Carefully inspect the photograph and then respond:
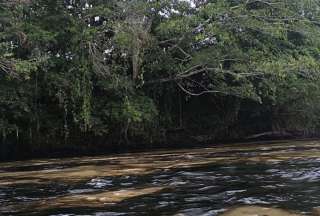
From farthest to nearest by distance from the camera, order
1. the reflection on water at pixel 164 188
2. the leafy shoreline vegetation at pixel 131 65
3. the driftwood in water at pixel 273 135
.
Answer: the driftwood in water at pixel 273 135 → the leafy shoreline vegetation at pixel 131 65 → the reflection on water at pixel 164 188

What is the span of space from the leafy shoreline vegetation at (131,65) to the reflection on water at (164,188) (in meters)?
4.52

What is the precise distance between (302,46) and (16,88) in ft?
36.1

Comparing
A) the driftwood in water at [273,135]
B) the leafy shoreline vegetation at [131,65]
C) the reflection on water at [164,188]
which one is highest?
the leafy shoreline vegetation at [131,65]

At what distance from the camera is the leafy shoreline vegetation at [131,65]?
1412cm

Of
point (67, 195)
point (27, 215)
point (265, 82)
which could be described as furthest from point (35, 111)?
point (27, 215)

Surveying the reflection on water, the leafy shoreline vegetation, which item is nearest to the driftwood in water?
the leafy shoreline vegetation

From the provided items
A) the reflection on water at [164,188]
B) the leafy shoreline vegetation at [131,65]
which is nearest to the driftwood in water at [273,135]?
the leafy shoreline vegetation at [131,65]

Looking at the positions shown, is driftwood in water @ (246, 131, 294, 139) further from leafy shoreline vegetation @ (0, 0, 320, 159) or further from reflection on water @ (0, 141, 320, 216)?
reflection on water @ (0, 141, 320, 216)

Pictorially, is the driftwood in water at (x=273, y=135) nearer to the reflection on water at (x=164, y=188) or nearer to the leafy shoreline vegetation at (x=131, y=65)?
the leafy shoreline vegetation at (x=131, y=65)

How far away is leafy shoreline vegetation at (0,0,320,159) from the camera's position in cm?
1412

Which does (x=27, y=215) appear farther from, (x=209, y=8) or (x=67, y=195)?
(x=209, y=8)

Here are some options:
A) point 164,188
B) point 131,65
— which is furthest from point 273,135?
point 164,188

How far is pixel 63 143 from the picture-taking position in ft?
52.3

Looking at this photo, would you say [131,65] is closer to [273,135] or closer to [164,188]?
[273,135]
